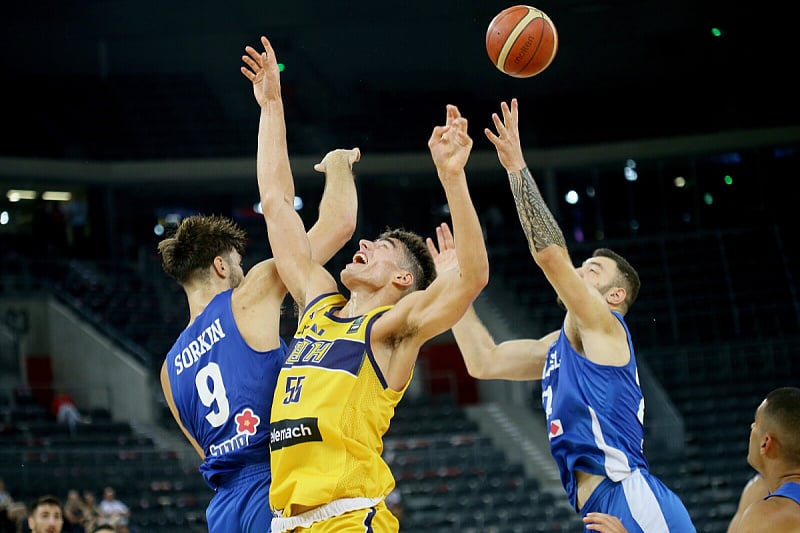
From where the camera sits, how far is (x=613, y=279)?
527cm

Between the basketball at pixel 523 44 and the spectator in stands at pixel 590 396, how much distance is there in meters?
1.48

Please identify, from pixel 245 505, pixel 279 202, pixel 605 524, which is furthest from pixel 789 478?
pixel 279 202

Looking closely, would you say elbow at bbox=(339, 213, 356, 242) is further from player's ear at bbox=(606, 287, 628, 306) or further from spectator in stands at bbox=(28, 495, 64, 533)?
spectator in stands at bbox=(28, 495, 64, 533)

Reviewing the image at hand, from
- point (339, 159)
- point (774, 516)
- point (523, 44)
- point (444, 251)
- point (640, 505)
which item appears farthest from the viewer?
point (523, 44)

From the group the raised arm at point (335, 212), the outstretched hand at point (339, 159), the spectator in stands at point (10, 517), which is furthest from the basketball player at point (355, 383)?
the spectator in stands at point (10, 517)

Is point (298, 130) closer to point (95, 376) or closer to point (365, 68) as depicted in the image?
point (365, 68)

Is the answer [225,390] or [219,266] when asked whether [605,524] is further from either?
[219,266]

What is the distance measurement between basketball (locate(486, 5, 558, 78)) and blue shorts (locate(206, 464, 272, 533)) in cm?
295

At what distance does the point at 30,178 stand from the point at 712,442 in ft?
48.9

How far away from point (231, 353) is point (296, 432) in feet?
1.85

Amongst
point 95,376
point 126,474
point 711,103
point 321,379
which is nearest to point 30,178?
point 95,376

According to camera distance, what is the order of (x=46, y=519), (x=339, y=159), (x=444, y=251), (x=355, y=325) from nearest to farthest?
(x=355, y=325) < (x=339, y=159) < (x=444, y=251) < (x=46, y=519)

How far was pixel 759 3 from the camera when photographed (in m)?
21.5

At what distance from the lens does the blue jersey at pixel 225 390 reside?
4410mm
